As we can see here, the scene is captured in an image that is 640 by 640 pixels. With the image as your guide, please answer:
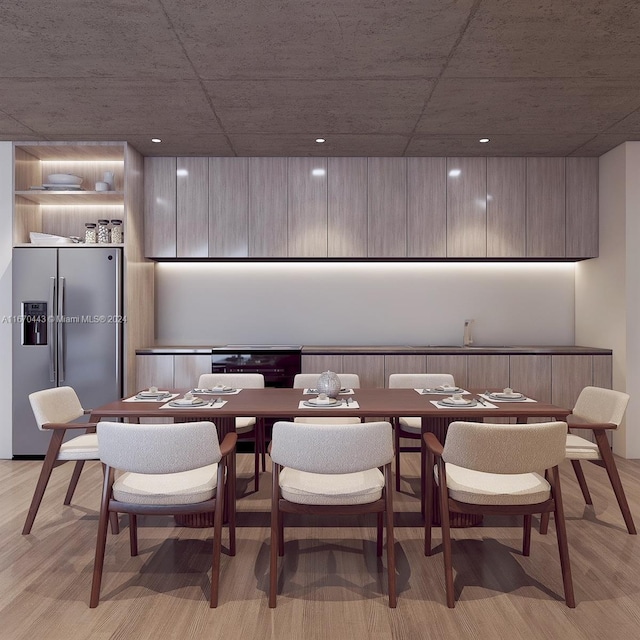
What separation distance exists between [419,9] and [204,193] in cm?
299

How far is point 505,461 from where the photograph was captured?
86.0 inches

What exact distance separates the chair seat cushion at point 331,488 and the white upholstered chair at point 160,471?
0.31 metres

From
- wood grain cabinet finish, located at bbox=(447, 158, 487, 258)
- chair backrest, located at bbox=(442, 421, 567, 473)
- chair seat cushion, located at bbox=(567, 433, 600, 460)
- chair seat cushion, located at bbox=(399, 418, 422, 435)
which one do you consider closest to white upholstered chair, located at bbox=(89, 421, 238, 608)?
chair backrest, located at bbox=(442, 421, 567, 473)

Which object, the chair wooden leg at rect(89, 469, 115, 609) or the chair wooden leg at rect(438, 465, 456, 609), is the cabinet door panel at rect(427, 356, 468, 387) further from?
the chair wooden leg at rect(89, 469, 115, 609)

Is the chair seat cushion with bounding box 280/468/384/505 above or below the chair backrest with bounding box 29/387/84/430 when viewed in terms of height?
below

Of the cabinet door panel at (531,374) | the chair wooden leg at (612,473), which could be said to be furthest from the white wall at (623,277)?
the chair wooden leg at (612,473)

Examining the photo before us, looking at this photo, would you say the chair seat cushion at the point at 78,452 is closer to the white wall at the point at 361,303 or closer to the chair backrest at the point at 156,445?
the chair backrest at the point at 156,445

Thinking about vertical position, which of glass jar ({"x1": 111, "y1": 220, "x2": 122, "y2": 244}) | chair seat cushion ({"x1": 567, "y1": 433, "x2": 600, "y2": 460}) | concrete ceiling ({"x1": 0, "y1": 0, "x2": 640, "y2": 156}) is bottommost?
chair seat cushion ({"x1": 567, "y1": 433, "x2": 600, "y2": 460})

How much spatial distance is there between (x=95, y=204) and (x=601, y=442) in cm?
468

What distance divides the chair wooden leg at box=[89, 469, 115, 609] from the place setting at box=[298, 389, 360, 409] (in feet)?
3.37

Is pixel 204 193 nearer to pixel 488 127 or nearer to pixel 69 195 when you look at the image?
pixel 69 195

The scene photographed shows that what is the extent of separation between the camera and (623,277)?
4.62m

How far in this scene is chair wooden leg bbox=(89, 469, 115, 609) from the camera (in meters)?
2.25

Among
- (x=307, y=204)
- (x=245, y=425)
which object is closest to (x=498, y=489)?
(x=245, y=425)
